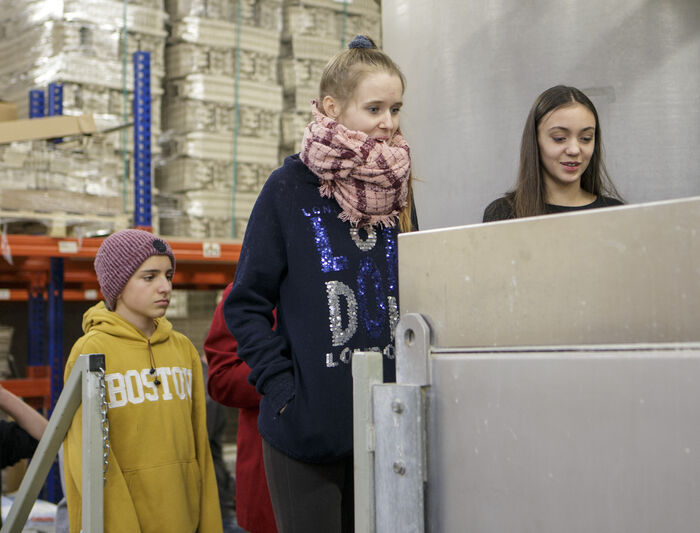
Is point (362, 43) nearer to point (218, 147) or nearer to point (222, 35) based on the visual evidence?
point (218, 147)

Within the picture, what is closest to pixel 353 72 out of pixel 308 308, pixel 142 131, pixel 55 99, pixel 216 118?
pixel 308 308

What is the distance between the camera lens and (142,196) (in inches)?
198

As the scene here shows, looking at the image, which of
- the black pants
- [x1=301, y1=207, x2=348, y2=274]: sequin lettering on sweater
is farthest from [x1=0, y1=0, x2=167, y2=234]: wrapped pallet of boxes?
the black pants

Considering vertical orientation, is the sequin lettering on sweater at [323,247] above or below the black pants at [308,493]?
above

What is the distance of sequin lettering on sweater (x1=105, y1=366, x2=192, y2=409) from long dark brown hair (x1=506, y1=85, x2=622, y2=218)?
1.21m

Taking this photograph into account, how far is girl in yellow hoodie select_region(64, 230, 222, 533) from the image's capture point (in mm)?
2209

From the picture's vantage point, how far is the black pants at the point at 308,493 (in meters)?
1.41

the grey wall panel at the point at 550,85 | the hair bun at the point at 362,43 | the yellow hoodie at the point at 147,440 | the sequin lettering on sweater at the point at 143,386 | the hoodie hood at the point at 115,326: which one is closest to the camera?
the hair bun at the point at 362,43

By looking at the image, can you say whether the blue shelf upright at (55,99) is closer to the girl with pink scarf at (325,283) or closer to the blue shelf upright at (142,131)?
the blue shelf upright at (142,131)

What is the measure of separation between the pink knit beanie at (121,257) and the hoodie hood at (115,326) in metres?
0.08

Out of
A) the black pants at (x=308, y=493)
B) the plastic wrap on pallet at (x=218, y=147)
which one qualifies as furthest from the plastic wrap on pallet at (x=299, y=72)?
the black pants at (x=308, y=493)

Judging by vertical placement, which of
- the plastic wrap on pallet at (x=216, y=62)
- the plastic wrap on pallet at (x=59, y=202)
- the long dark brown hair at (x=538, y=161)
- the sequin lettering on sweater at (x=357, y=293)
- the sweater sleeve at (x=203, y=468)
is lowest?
the sweater sleeve at (x=203, y=468)

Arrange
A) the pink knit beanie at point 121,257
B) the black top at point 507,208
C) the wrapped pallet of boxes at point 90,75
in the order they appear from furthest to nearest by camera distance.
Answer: the wrapped pallet of boxes at point 90,75
the pink knit beanie at point 121,257
the black top at point 507,208

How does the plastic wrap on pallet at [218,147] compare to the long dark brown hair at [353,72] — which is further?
the plastic wrap on pallet at [218,147]
